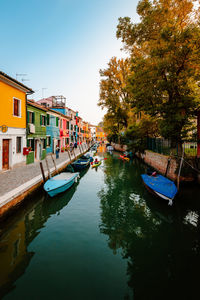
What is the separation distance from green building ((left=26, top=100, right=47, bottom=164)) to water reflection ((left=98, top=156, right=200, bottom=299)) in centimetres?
1080

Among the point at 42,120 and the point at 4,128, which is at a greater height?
the point at 42,120

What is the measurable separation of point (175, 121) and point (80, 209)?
967 centimetres

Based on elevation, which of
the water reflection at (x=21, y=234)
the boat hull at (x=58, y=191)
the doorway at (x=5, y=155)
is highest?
the doorway at (x=5, y=155)

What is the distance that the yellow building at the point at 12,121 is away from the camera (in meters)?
12.2

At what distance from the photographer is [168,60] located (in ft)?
35.1

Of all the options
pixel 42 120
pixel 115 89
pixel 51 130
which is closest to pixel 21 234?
pixel 42 120

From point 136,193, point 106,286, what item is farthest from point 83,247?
point 136,193

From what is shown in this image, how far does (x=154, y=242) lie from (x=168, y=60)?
11.1 metres

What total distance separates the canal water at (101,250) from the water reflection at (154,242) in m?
0.02

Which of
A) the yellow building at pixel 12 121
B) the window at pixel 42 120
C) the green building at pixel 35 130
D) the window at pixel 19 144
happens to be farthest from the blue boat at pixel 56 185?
the window at pixel 42 120

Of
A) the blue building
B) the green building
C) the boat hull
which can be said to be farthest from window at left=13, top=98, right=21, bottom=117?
the boat hull

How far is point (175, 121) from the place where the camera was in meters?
12.3

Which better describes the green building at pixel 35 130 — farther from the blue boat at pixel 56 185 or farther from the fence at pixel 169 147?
the fence at pixel 169 147

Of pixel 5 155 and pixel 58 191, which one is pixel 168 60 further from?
pixel 5 155
